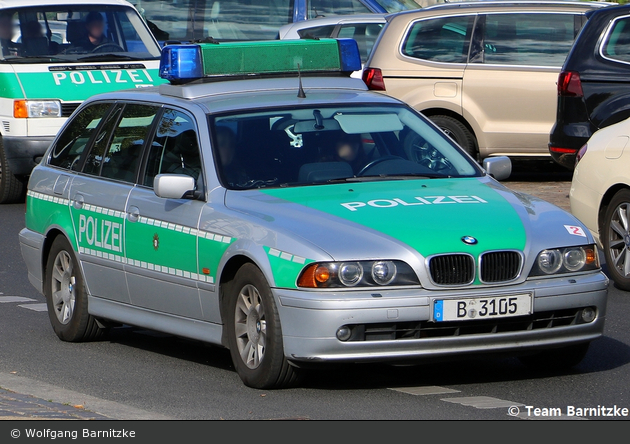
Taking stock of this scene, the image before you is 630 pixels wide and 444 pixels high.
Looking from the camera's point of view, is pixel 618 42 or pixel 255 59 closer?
pixel 255 59

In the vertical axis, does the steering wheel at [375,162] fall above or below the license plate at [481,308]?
above

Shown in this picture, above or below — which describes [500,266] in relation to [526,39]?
above

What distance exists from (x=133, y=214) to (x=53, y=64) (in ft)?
25.8

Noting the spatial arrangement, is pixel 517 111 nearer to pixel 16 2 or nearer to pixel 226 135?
pixel 16 2

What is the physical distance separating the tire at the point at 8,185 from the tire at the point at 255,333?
9249 mm

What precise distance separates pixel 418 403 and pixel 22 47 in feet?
33.4

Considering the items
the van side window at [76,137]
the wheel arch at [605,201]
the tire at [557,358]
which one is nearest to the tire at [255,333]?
the tire at [557,358]

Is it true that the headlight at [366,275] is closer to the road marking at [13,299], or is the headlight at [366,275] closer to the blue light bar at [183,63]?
the blue light bar at [183,63]

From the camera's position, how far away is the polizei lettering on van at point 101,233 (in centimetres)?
771

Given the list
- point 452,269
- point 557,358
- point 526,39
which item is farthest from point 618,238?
point 526,39

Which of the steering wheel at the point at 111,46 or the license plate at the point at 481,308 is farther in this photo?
the steering wheel at the point at 111,46

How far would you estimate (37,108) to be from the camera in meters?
14.8

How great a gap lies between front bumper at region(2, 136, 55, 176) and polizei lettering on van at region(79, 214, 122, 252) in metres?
6.96

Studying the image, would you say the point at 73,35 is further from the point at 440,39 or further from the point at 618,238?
A: the point at 618,238
